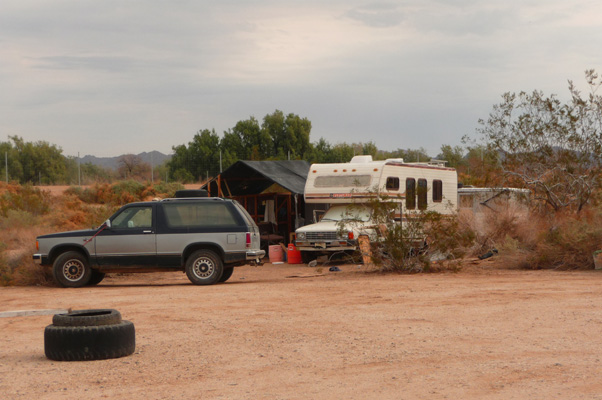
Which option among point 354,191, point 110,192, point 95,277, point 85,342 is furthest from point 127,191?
point 85,342

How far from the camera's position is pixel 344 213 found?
22.4m

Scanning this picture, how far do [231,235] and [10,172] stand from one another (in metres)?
45.1

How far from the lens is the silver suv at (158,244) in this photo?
1659 centimetres

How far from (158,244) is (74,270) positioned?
6.19ft

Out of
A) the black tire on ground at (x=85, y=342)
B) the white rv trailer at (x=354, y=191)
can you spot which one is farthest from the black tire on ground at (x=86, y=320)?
the white rv trailer at (x=354, y=191)

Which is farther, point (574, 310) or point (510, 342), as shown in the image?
point (574, 310)

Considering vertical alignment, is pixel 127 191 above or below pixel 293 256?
above

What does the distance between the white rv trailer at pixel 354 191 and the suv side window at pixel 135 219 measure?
17.8 feet

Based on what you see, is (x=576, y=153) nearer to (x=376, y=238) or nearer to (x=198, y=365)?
(x=376, y=238)

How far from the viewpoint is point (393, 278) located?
56.1 feet

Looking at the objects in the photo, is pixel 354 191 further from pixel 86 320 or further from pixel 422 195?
pixel 86 320

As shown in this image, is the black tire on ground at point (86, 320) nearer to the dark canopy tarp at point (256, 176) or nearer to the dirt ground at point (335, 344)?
the dirt ground at point (335, 344)

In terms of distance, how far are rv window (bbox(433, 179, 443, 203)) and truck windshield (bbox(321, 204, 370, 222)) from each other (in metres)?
3.19

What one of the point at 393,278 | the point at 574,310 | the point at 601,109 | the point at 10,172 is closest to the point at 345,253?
the point at 393,278
